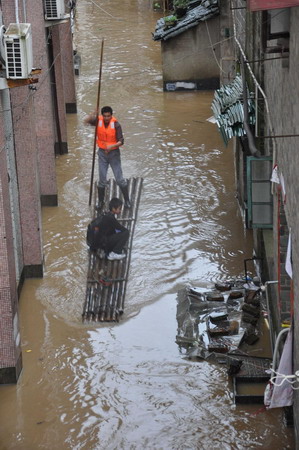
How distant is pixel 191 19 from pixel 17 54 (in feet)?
42.9

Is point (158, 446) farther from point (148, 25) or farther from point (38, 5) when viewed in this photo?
point (148, 25)

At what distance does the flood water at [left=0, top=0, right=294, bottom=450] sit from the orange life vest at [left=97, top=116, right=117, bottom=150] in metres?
1.44

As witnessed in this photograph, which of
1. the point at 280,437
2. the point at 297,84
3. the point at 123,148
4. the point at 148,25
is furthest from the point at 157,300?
the point at 148,25

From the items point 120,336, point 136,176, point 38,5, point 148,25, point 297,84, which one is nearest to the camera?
point 297,84

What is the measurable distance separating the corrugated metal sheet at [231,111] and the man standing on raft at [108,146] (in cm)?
174

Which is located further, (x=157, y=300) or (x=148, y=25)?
(x=148, y=25)

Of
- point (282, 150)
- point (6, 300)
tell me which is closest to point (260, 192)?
point (282, 150)

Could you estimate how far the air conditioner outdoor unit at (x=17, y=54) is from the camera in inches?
409

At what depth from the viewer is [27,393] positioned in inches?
417

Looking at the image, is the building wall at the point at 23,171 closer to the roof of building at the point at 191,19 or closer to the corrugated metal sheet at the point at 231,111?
the corrugated metal sheet at the point at 231,111

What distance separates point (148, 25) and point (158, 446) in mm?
25331

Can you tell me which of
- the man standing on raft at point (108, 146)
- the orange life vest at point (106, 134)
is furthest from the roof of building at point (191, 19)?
the orange life vest at point (106, 134)

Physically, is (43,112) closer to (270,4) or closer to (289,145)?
(289,145)

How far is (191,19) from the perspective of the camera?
74.8 feet
